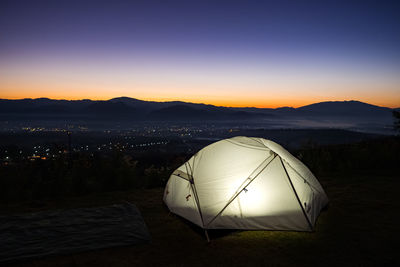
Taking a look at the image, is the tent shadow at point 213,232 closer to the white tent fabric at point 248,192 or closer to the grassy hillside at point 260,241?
the grassy hillside at point 260,241

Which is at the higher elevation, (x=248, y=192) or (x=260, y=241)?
(x=248, y=192)

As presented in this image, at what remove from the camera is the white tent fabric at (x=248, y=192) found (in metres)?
4.92

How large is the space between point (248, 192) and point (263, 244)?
0.98 metres

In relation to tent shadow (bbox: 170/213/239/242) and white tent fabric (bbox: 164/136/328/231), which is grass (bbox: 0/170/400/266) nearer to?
tent shadow (bbox: 170/213/239/242)

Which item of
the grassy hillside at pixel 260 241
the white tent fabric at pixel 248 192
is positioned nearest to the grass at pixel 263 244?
the grassy hillside at pixel 260 241

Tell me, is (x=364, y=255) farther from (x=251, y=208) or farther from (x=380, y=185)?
(x=380, y=185)

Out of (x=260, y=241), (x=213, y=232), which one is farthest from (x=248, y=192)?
(x=213, y=232)

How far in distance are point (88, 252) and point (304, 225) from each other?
389 centimetres

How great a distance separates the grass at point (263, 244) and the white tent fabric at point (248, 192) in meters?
0.24

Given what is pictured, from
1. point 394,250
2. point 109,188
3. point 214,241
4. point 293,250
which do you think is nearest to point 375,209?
point 394,250

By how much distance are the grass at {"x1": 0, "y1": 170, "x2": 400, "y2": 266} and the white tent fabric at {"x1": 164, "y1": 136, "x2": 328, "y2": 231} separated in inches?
9.4

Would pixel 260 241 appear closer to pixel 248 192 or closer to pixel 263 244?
pixel 263 244

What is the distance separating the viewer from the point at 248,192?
5.07 metres

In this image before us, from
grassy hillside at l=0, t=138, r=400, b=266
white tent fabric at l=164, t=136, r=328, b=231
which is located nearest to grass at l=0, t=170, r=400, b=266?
grassy hillside at l=0, t=138, r=400, b=266
